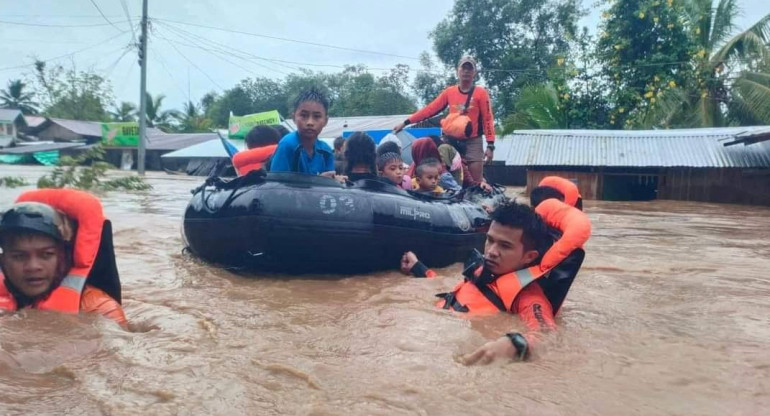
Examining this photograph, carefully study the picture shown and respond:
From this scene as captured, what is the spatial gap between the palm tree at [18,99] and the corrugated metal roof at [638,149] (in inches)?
1754

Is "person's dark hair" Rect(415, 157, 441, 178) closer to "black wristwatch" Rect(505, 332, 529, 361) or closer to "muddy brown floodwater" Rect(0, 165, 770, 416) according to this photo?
"muddy brown floodwater" Rect(0, 165, 770, 416)

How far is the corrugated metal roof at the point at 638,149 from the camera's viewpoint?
15.5 meters

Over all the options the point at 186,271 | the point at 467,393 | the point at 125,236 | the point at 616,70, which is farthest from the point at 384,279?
the point at 616,70

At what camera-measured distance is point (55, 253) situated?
291cm

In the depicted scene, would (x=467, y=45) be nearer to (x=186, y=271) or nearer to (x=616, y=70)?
(x=616, y=70)

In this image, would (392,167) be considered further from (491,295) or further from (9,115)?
(9,115)

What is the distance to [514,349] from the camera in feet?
8.68

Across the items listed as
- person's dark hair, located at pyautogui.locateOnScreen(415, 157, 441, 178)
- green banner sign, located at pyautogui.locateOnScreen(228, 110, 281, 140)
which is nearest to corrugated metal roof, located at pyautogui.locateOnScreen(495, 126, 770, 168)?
green banner sign, located at pyautogui.locateOnScreen(228, 110, 281, 140)

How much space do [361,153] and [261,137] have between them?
1353 millimetres

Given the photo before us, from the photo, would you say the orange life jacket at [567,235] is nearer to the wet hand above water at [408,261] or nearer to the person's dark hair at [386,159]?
the wet hand above water at [408,261]

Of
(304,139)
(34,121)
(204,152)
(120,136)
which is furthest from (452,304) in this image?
(34,121)

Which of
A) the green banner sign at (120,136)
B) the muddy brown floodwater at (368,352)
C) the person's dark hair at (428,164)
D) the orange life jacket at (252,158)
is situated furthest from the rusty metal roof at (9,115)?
the person's dark hair at (428,164)

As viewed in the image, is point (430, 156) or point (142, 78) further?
point (142, 78)

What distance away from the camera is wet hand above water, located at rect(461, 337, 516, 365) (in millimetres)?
2574
